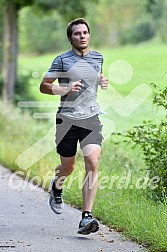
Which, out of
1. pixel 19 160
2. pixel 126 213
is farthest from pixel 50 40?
pixel 126 213

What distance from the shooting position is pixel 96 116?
7.16 meters

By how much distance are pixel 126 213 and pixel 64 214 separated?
1079mm

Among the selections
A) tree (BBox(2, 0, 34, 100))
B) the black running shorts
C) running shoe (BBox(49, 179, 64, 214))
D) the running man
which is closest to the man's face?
the running man

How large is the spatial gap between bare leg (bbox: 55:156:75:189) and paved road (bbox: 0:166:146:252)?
Answer: 17.9 inches

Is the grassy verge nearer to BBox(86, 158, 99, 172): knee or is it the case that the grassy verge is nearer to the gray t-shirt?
BBox(86, 158, 99, 172): knee

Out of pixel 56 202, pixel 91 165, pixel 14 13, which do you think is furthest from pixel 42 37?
pixel 91 165

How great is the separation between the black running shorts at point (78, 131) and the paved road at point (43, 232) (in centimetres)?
88

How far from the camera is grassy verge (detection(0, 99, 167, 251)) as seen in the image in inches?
266

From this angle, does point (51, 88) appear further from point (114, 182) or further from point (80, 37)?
point (114, 182)

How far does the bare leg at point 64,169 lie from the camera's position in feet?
24.1

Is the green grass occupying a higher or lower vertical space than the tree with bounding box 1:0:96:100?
lower

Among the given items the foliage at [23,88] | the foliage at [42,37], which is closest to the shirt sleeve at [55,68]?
the foliage at [23,88]

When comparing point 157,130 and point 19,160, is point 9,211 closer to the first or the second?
point 157,130

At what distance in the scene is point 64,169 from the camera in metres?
7.41
